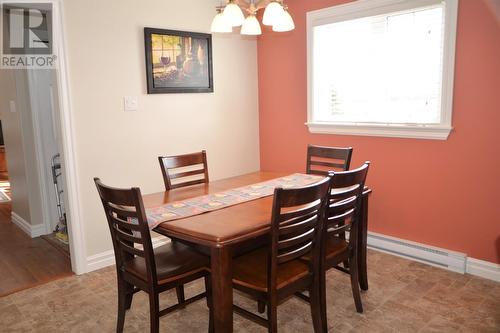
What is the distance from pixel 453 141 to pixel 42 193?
3740 mm

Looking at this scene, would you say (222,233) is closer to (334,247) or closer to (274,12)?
(334,247)

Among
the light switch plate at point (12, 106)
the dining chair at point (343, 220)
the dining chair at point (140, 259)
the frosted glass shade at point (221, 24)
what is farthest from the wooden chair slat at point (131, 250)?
the light switch plate at point (12, 106)

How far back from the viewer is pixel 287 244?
6.20ft

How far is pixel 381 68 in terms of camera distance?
339 cm

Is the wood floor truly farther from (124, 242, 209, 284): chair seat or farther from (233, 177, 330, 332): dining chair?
(233, 177, 330, 332): dining chair

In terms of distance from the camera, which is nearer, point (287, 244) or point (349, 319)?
point (287, 244)

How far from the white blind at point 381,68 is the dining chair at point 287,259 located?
5.30ft

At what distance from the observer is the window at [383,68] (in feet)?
9.88

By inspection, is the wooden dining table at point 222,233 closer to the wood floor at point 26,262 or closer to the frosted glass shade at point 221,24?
the frosted glass shade at point 221,24

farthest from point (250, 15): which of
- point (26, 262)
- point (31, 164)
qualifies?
point (31, 164)

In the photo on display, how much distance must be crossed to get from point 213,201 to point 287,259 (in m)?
0.65

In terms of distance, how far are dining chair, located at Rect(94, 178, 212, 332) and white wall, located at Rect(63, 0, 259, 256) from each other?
1216mm

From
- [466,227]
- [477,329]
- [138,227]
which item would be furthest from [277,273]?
[466,227]

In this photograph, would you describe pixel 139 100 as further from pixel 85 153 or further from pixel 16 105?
pixel 16 105
